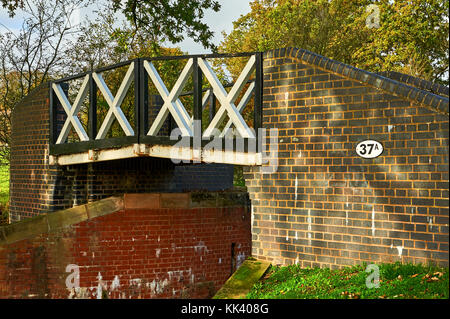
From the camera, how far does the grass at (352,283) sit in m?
4.92

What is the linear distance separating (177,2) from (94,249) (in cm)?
774

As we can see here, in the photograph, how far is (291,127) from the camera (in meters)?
6.64

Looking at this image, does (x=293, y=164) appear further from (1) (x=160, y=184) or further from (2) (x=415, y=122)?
(1) (x=160, y=184)

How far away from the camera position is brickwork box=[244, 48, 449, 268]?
5.52 meters

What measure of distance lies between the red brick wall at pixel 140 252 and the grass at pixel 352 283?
3514mm

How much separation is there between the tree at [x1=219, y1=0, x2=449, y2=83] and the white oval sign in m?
10.8

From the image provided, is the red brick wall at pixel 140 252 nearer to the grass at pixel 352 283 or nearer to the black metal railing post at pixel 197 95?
the black metal railing post at pixel 197 95

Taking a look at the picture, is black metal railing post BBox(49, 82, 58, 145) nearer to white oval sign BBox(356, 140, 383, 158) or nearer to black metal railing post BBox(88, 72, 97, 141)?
black metal railing post BBox(88, 72, 97, 141)

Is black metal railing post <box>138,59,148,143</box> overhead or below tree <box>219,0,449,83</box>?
below

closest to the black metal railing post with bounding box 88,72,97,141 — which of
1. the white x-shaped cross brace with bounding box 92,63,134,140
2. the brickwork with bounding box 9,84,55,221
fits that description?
the white x-shaped cross brace with bounding box 92,63,134,140

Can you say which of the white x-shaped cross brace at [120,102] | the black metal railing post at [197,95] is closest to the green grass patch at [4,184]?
the white x-shaped cross brace at [120,102]

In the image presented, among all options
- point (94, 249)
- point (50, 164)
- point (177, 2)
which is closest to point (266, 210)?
point (94, 249)

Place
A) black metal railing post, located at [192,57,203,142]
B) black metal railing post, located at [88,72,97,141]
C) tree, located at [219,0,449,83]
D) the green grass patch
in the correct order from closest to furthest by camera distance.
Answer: black metal railing post, located at [192,57,203,142] → black metal railing post, located at [88,72,97,141] → tree, located at [219,0,449,83] → the green grass patch

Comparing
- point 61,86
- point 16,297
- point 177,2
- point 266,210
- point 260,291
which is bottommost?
point 16,297
